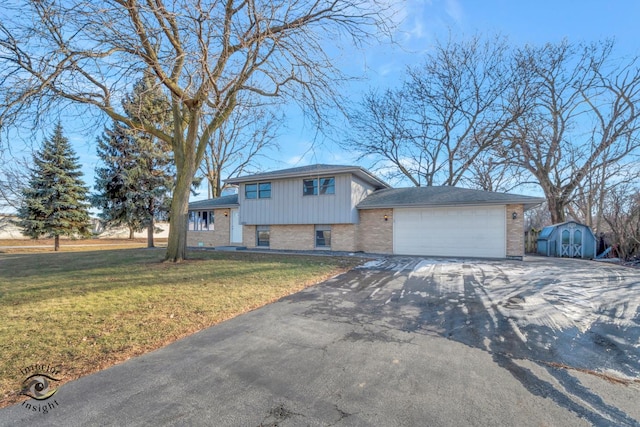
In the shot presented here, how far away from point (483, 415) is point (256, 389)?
5.90ft

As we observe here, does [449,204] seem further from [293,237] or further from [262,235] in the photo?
[262,235]

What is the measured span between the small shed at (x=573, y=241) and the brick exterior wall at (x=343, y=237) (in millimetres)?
10043

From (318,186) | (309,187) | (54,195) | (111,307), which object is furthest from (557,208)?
(54,195)

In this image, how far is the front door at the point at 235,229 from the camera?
17.2 m

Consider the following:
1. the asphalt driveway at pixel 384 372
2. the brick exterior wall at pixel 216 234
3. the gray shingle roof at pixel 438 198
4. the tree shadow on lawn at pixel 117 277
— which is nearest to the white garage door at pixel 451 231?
the gray shingle roof at pixel 438 198

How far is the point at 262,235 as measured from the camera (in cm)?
1652

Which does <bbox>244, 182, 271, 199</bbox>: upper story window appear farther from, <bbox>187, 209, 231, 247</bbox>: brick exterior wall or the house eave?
the house eave

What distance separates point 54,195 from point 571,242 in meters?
30.7

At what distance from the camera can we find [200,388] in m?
2.49

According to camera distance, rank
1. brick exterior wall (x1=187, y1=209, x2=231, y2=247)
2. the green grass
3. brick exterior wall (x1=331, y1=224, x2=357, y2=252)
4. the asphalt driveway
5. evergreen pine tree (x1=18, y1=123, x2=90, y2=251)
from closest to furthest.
Answer: the asphalt driveway → the green grass → brick exterior wall (x1=331, y1=224, x2=357, y2=252) → brick exterior wall (x1=187, y1=209, x2=231, y2=247) → evergreen pine tree (x1=18, y1=123, x2=90, y2=251)

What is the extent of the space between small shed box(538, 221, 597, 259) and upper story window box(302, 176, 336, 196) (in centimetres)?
1135

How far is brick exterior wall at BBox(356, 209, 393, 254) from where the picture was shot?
1380cm

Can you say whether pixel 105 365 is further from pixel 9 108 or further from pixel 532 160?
pixel 532 160

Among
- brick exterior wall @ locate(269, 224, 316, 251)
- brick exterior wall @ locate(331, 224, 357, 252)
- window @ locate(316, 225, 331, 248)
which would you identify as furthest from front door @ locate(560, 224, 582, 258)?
brick exterior wall @ locate(269, 224, 316, 251)
